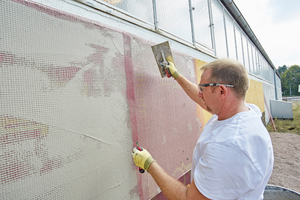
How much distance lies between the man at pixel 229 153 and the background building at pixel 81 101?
0.39 meters

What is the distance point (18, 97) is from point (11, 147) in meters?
0.25

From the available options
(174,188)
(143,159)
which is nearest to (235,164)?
(174,188)

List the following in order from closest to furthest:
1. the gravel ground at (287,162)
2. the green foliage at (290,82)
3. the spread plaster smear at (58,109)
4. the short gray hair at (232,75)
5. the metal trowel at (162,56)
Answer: the spread plaster smear at (58,109)
the short gray hair at (232,75)
the metal trowel at (162,56)
the gravel ground at (287,162)
the green foliage at (290,82)

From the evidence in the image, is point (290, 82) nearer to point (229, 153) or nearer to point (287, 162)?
point (287, 162)

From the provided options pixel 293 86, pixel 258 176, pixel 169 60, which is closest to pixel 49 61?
pixel 169 60

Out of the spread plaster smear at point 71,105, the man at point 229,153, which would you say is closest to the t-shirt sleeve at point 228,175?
the man at point 229,153

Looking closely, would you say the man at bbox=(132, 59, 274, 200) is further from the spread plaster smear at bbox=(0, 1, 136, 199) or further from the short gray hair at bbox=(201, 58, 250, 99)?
the spread plaster smear at bbox=(0, 1, 136, 199)

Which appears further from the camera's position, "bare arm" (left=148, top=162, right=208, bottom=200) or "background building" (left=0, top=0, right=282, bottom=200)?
"bare arm" (left=148, top=162, right=208, bottom=200)

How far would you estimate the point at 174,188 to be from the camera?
1027mm

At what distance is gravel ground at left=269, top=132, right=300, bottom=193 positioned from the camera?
3.15m

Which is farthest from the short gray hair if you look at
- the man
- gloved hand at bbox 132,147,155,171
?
gloved hand at bbox 132,147,155,171

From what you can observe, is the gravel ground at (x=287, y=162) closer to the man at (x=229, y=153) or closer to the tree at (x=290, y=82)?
the man at (x=229, y=153)

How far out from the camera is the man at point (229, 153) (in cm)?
83

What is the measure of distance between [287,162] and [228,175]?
15.5ft
